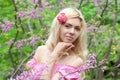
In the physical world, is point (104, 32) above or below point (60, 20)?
below

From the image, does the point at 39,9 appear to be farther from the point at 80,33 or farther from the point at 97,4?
the point at 80,33

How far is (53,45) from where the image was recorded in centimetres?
376

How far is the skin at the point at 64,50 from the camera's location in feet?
11.8

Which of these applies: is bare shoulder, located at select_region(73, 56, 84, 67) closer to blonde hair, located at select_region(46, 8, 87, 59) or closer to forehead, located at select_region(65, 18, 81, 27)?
blonde hair, located at select_region(46, 8, 87, 59)

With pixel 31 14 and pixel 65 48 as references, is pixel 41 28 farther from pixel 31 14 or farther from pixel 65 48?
pixel 65 48

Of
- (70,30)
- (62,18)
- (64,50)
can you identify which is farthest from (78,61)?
(62,18)

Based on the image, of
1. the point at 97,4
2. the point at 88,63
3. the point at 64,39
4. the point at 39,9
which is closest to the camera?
the point at 88,63

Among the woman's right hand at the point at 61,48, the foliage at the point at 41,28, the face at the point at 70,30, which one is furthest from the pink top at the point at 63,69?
the foliage at the point at 41,28

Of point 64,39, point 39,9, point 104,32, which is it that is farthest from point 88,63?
point 104,32

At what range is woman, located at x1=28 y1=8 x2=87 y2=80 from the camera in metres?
3.59

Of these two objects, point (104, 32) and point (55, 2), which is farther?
point (55, 2)

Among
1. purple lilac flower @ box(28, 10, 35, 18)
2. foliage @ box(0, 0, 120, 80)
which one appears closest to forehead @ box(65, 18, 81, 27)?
foliage @ box(0, 0, 120, 80)

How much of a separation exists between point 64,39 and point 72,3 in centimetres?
334

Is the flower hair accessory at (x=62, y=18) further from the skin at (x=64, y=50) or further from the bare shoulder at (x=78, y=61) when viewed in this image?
the bare shoulder at (x=78, y=61)
